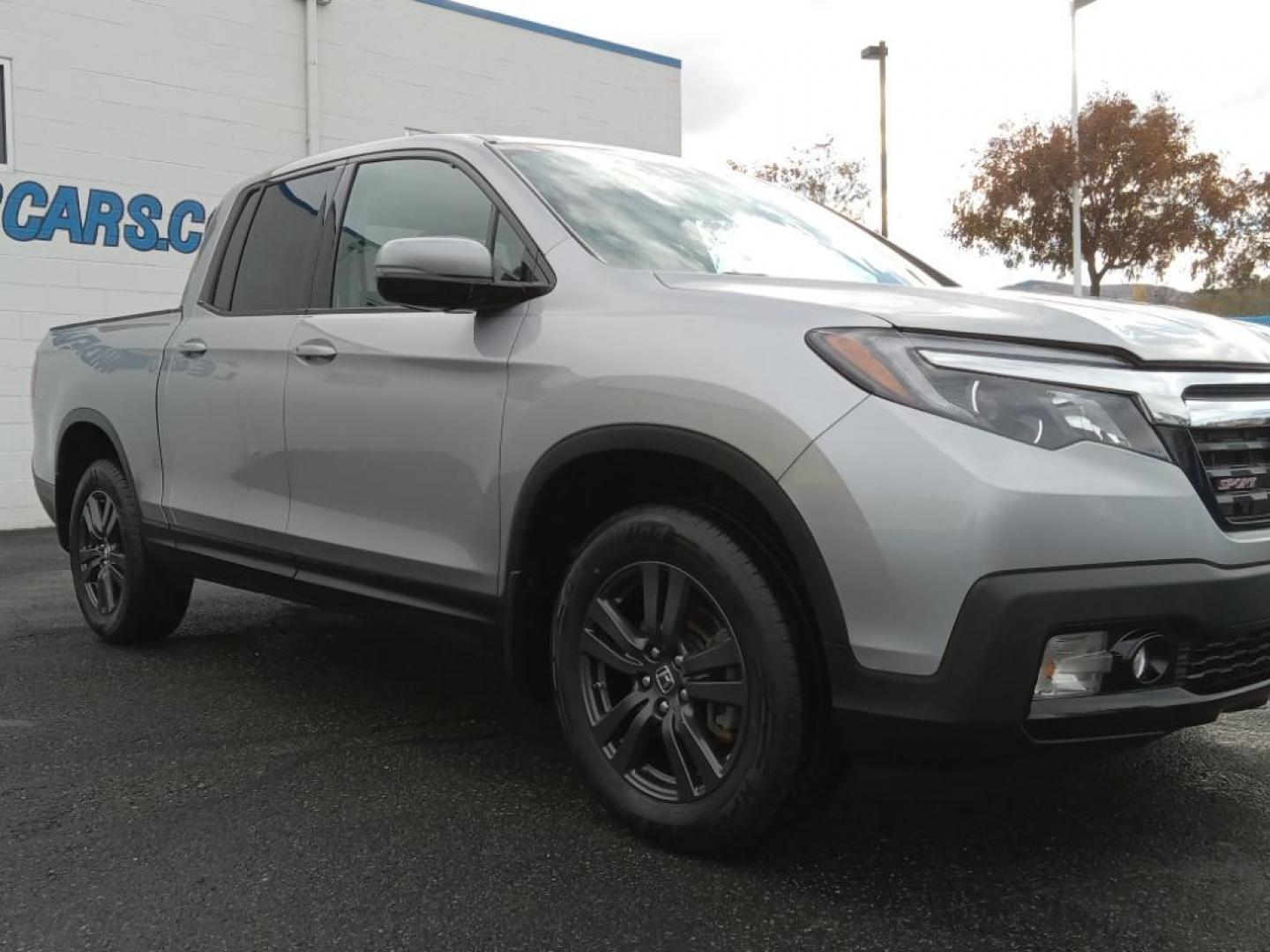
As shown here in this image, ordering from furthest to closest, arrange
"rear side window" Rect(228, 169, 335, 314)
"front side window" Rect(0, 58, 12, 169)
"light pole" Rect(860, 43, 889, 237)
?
"light pole" Rect(860, 43, 889, 237) < "front side window" Rect(0, 58, 12, 169) < "rear side window" Rect(228, 169, 335, 314)

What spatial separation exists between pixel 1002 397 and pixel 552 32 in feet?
41.6

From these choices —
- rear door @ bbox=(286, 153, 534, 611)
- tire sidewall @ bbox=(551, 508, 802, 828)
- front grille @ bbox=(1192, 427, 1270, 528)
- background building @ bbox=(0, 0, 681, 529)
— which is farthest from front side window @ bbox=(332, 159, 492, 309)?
background building @ bbox=(0, 0, 681, 529)

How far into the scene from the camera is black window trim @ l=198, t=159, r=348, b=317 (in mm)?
3930

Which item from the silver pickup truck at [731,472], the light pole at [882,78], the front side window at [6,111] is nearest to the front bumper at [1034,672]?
the silver pickup truck at [731,472]

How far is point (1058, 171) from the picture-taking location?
29.2 meters

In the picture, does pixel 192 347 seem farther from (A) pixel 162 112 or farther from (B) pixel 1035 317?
(A) pixel 162 112

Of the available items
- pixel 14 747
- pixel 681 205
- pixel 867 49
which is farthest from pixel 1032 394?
pixel 867 49

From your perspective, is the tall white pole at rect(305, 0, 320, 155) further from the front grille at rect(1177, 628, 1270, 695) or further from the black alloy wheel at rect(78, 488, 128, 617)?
the front grille at rect(1177, 628, 1270, 695)

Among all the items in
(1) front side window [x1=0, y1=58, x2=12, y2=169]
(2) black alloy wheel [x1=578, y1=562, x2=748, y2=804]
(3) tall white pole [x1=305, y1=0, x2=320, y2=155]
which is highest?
(3) tall white pole [x1=305, y1=0, x2=320, y2=155]

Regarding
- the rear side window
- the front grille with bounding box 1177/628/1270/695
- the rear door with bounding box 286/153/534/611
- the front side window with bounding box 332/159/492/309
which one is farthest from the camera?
the rear side window

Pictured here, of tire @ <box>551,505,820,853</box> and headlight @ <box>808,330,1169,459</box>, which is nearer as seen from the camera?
headlight @ <box>808,330,1169,459</box>

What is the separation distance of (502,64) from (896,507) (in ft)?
40.2

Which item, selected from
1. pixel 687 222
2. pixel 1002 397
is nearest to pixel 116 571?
pixel 687 222

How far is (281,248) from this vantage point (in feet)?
13.6
